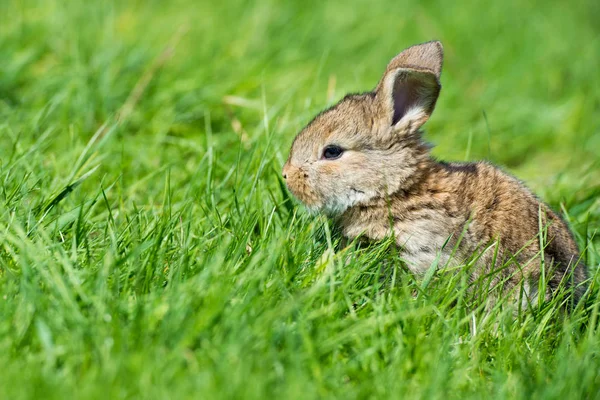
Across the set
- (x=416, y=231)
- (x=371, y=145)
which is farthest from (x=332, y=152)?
(x=416, y=231)

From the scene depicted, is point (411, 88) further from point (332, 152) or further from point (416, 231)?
point (416, 231)

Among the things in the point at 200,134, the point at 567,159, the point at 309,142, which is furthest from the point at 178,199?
the point at 567,159

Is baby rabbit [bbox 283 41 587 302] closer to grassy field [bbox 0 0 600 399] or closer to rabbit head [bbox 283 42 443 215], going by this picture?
rabbit head [bbox 283 42 443 215]

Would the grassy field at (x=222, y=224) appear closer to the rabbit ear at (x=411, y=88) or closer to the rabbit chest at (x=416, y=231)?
the rabbit chest at (x=416, y=231)

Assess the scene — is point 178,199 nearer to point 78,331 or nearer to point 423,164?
point 423,164

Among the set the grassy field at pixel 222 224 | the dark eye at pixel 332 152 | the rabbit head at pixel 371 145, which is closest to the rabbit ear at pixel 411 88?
the rabbit head at pixel 371 145
